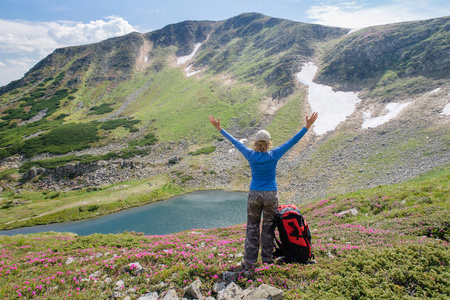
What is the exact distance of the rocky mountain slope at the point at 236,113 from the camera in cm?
4600

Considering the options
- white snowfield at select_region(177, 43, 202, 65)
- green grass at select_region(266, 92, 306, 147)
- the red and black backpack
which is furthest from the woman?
white snowfield at select_region(177, 43, 202, 65)

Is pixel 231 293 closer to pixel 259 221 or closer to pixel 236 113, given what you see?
pixel 259 221

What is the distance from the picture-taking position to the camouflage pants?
7.32 metres

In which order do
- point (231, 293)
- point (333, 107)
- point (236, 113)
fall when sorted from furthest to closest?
point (236, 113) < point (333, 107) < point (231, 293)

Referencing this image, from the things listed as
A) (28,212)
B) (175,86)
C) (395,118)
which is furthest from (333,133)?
(175,86)

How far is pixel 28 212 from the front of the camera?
43438 mm

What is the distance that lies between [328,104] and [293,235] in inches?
2882

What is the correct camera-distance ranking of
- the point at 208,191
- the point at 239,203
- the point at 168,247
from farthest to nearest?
the point at 208,191 → the point at 239,203 → the point at 168,247

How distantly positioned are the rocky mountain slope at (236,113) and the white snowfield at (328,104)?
1237 mm

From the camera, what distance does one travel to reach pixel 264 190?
24.1 ft

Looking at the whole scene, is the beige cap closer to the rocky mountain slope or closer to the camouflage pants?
the camouflage pants

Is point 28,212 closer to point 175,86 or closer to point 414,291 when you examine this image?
point 414,291

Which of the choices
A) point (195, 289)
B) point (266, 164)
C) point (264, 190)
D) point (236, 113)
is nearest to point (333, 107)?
point (236, 113)

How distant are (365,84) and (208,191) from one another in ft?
210
